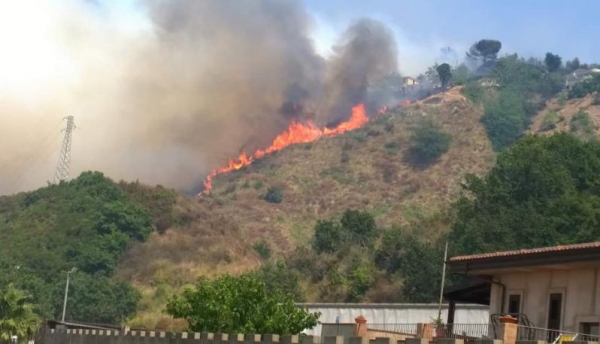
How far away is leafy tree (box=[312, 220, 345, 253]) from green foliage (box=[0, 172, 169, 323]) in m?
24.0

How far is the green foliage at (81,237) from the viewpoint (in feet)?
463

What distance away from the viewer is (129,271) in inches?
6432

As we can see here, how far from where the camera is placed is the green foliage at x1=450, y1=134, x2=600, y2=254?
117m

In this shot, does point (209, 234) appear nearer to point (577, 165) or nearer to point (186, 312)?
point (577, 165)

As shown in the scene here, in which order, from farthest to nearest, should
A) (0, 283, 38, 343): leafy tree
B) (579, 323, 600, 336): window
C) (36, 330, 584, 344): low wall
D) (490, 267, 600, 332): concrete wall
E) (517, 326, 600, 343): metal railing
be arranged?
(0, 283, 38, 343): leafy tree → (490, 267, 600, 332): concrete wall → (579, 323, 600, 336): window → (517, 326, 600, 343): metal railing → (36, 330, 584, 344): low wall

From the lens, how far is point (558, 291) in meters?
47.6

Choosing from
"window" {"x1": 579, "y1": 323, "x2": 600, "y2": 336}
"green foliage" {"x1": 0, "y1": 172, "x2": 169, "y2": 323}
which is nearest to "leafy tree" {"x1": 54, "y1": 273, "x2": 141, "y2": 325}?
"green foliage" {"x1": 0, "y1": 172, "x2": 169, "y2": 323}

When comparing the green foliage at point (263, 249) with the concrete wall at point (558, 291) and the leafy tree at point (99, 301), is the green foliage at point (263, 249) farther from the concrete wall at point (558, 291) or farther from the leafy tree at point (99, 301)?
the concrete wall at point (558, 291)

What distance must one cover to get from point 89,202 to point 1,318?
90265mm

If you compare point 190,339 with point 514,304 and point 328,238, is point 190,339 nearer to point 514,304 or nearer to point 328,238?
point 514,304

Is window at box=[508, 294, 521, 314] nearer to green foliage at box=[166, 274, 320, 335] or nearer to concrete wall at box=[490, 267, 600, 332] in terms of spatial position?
concrete wall at box=[490, 267, 600, 332]

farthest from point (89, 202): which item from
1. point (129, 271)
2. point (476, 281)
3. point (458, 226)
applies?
point (476, 281)

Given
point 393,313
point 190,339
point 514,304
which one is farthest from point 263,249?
point 514,304

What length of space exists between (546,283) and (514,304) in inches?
95.8
